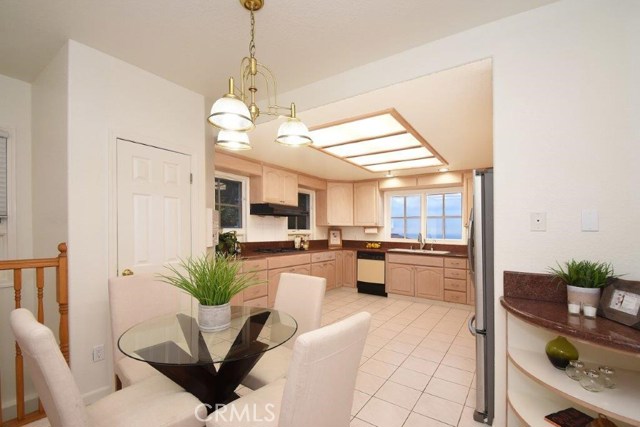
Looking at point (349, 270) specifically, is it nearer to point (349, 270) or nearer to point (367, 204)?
point (349, 270)

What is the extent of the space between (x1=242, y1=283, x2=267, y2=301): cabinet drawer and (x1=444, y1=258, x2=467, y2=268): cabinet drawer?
2.94 m

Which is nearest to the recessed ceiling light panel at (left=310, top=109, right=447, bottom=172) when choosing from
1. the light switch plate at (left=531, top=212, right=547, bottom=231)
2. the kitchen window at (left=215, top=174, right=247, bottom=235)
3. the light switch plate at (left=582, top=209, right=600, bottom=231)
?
the light switch plate at (left=531, top=212, right=547, bottom=231)

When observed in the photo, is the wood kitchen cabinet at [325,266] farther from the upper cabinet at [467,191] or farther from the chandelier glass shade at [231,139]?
the chandelier glass shade at [231,139]

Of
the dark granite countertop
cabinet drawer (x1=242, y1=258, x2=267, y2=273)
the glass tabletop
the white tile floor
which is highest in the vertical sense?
the dark granite countertop

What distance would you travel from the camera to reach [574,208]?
1572 millimetres

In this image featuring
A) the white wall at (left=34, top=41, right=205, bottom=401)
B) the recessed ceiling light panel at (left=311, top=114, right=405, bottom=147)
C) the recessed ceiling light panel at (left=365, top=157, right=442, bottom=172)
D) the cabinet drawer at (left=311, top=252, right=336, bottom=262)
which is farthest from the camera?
the cabinet drawer at (left=311, top=252, right=336, bottom=262)

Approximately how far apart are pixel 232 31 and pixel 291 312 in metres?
1.98

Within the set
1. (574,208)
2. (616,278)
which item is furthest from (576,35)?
(616,278)

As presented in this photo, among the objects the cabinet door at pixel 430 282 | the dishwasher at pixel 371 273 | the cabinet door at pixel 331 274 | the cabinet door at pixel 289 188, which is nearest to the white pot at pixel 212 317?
the cabinet door at pixel 289 188

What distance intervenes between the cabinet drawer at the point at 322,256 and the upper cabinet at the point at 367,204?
917 millimetres

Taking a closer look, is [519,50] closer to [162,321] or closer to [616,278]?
[616,278]

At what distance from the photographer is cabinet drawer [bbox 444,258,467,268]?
4.54 m

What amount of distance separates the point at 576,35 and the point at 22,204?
13.8 ft

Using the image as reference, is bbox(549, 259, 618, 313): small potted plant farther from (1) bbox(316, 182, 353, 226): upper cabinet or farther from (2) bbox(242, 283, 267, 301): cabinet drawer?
(1) bbox(316, 182, 353, 226): upper cabinet
